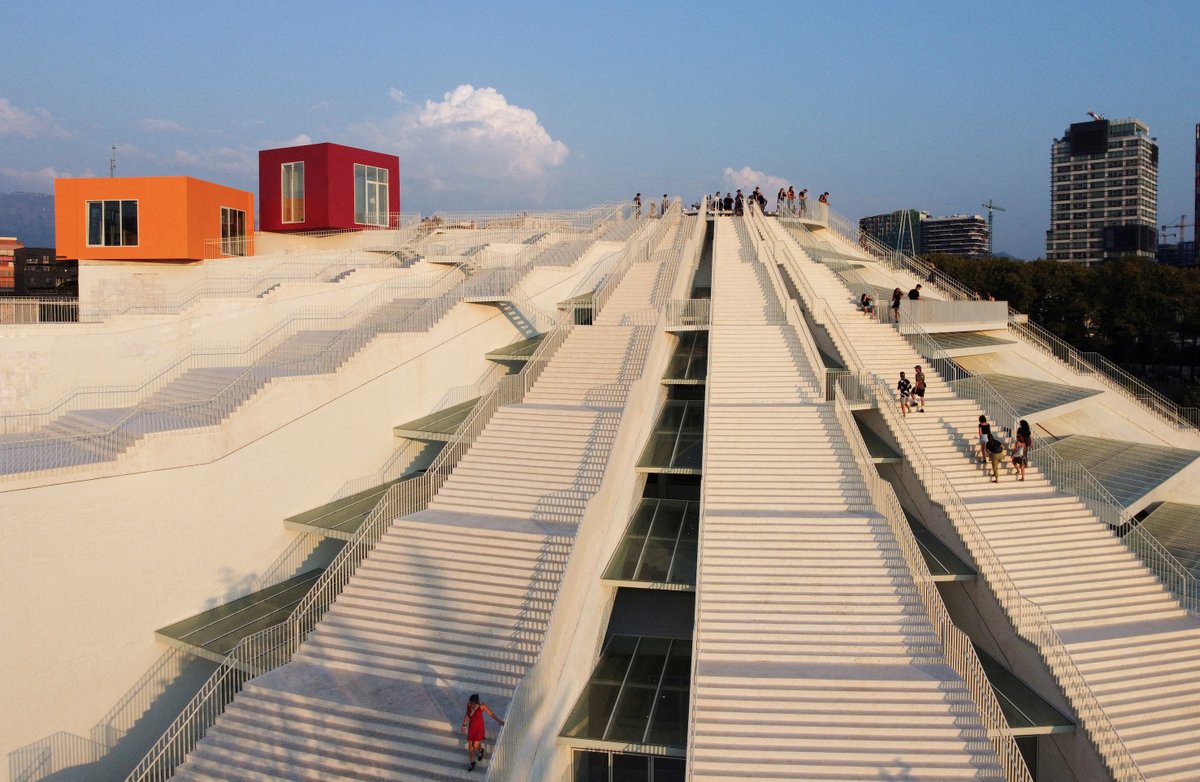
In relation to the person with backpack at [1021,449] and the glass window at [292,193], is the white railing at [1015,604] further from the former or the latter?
the glass window at [292,193]

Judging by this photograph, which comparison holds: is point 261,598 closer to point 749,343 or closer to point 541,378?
point 541,378

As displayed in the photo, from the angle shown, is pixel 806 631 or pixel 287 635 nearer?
pixel 806 631

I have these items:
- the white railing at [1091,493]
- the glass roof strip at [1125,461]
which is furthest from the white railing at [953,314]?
the glass roof strip at [1125,461]

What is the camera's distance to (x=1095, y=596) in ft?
49.6

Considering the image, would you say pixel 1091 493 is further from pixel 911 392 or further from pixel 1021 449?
pixel 911 392

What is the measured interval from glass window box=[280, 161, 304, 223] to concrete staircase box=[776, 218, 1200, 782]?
28585 mm

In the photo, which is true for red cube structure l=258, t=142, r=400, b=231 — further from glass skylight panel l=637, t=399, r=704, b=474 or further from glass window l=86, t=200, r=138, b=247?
glass skylight panel l=637, t=399, r=704, b=474

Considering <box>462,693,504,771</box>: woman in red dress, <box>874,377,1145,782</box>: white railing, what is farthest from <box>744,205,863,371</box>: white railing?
<box>462,693,504,771</box>: woman in red dress

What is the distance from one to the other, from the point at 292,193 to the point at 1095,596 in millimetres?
34193

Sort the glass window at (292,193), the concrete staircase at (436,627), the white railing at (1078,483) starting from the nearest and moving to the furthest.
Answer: the concrete staircase at (436,627), the white railing at (1078,483), the glass window at (292,193)

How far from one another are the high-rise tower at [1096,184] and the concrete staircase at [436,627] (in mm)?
126375

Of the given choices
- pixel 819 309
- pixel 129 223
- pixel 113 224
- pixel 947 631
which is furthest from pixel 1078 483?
pixel 113 224

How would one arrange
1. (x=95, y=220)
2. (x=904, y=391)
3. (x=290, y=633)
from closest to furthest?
(x=290, y=633) → (x=904, y=391) → (x=95, y=220)

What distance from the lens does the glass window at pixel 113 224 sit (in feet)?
97.8
